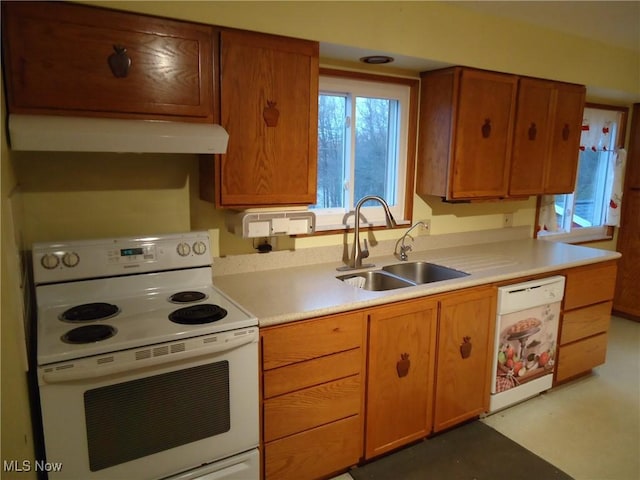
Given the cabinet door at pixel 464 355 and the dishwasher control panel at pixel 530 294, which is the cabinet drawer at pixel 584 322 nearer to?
the dishwasher control panel at pixel 530 294

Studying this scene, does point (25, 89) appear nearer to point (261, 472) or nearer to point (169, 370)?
point (169, 370)

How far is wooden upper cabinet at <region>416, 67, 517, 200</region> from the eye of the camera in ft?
8.64

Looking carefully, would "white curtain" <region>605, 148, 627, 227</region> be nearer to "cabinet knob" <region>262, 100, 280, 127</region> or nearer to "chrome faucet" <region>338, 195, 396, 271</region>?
"chrome faucet" <region>338, 195, 396, 271</region>

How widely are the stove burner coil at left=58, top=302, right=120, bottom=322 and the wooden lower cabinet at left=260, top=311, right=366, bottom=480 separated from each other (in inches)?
23.2

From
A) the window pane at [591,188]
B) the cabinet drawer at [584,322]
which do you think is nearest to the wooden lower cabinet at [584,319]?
the cabinet drawer at [584,322]

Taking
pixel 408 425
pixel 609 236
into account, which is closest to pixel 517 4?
pixel 408 425

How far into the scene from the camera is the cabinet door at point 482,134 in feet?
8.68

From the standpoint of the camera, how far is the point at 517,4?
2447 millimetres

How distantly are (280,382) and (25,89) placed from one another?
4.61ft

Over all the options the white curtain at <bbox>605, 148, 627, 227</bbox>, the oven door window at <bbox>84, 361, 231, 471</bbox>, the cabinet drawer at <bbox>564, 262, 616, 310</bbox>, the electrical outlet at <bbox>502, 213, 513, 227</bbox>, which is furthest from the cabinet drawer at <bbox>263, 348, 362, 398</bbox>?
the white curtain at <bbox>605, 148, 627, 227</bbox>

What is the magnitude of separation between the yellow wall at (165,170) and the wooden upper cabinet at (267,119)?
0.09 m

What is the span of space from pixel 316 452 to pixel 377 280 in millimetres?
966

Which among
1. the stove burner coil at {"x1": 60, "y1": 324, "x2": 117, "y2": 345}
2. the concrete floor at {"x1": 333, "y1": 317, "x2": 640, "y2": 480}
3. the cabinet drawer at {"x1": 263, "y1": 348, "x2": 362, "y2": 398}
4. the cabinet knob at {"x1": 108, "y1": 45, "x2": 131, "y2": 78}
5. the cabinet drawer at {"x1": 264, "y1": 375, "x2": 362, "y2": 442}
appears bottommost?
the concrete floor at {"x1": 333, "y1": 317, "x2": 640, "y2": 480}

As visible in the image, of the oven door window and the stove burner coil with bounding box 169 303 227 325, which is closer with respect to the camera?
the oven door window
